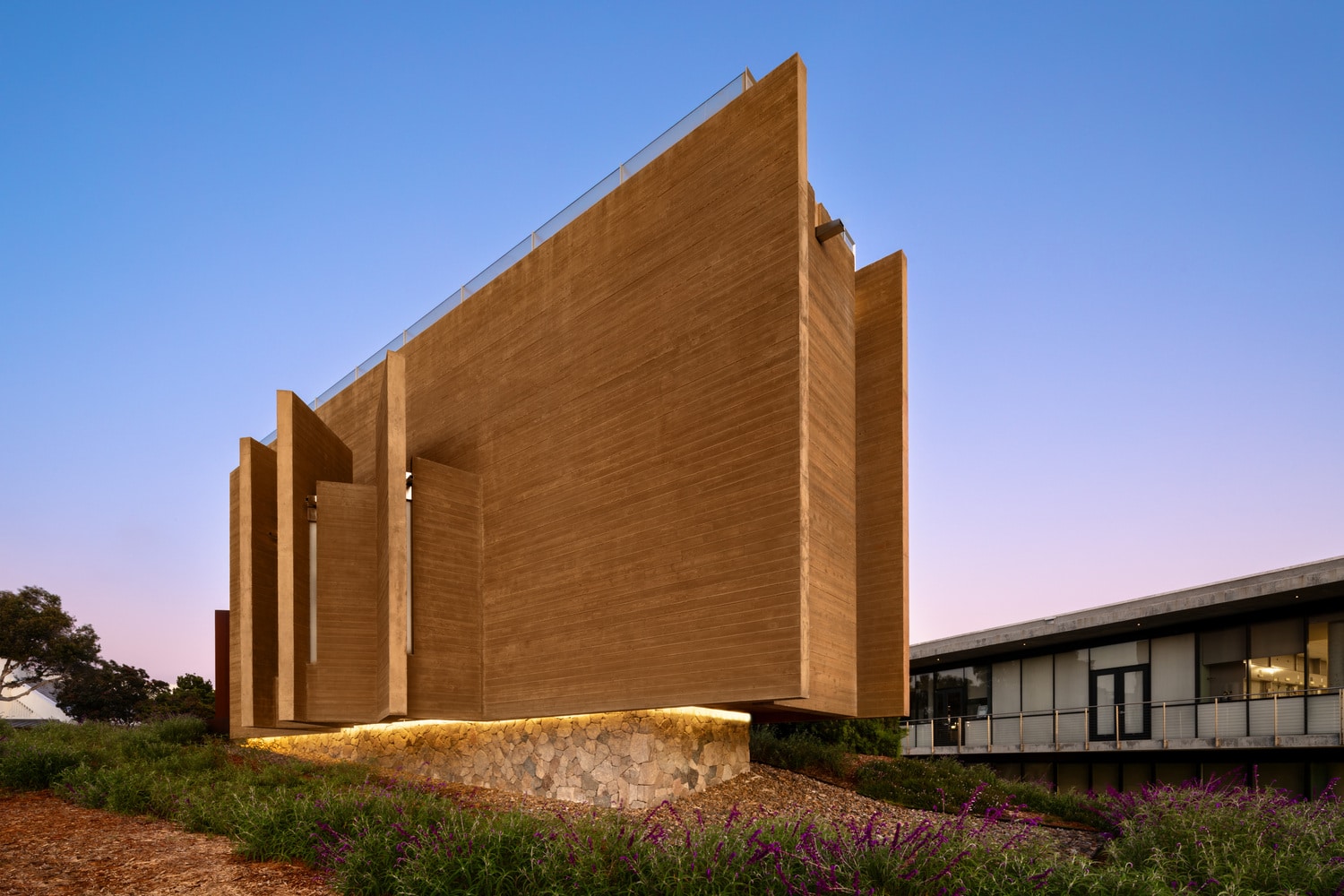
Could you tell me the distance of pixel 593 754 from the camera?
13.2 m

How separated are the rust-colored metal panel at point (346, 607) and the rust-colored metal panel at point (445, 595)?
3.84ft

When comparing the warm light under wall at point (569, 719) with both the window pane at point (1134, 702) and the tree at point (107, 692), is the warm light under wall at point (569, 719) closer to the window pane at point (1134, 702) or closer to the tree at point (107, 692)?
the window pane at point (1134, 702)

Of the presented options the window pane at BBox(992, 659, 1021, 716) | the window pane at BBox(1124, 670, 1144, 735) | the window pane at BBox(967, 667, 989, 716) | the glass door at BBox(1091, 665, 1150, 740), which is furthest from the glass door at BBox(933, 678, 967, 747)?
the window pane at BBox(1124, 670, 1144, 735)

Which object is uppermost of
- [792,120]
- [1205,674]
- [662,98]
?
[662,98]

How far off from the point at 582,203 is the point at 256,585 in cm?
916

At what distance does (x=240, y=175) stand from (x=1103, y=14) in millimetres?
23200

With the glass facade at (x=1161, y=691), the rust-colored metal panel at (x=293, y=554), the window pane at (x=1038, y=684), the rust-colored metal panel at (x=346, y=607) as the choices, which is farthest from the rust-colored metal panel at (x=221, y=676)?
the window pane at (x=1038, y=684)

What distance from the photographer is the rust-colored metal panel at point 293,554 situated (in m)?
14.2

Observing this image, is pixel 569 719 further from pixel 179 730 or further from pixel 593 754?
pixel 179 730

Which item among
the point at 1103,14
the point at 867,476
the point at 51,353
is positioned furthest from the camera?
the point at 51,353

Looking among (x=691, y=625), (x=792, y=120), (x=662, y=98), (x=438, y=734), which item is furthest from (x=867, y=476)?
(x=662, y=98)

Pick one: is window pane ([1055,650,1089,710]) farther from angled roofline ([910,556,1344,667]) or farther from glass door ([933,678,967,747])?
glass door ([933,678,967,747])

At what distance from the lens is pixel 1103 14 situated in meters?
15.5

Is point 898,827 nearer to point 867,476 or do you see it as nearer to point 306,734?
point 867,476
